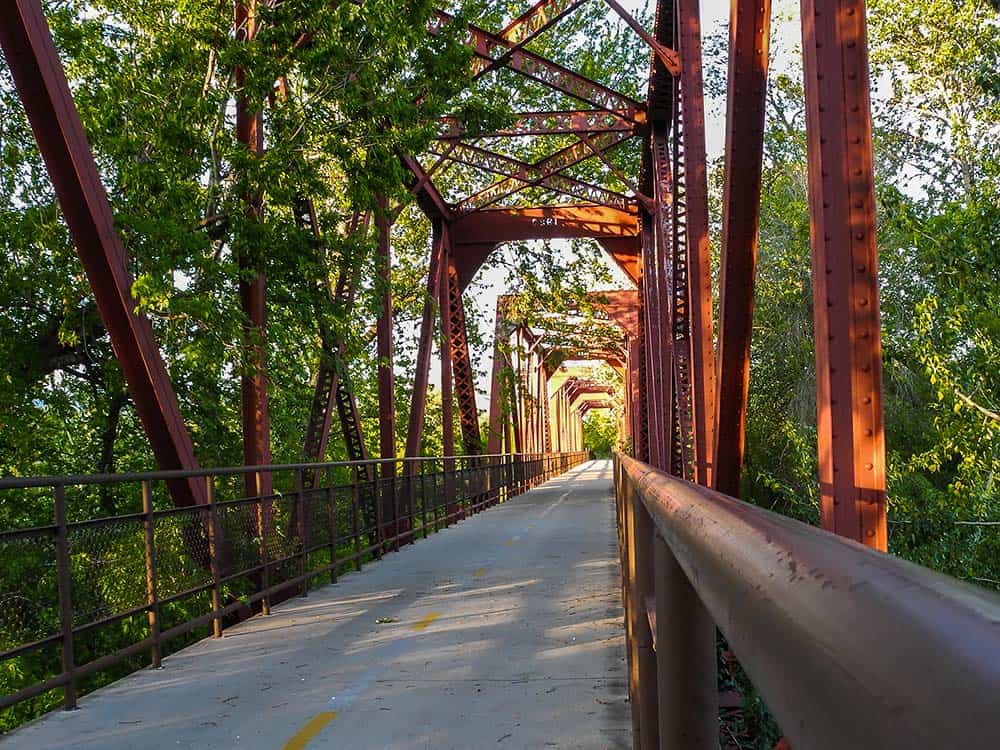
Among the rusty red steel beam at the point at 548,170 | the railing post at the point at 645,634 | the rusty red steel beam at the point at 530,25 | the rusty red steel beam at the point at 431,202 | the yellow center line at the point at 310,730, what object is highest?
the rusty red steel beam at the point at 530,25

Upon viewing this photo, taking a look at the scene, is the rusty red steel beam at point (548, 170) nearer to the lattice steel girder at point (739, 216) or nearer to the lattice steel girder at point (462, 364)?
A: the lattice steel girder at point (462, 364)

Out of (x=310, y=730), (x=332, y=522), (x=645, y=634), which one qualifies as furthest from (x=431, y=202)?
(x=645, y=634)

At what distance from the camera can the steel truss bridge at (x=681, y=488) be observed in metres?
0.58

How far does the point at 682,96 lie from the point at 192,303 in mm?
5352

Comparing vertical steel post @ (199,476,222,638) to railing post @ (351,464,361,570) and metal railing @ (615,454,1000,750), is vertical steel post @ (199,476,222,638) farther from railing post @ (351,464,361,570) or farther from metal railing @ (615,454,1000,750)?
metal railing @ (615,454,1000,750)

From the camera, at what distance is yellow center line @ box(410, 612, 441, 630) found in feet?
26.9

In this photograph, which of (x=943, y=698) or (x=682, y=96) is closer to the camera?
(x=943, y=698)

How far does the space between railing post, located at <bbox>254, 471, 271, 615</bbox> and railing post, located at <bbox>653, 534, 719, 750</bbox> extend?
26.0 feet

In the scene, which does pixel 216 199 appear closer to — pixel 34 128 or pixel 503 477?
pixel 34 128

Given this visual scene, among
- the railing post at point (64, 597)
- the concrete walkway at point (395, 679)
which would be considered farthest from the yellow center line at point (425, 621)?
the railing post at point (64, 597)

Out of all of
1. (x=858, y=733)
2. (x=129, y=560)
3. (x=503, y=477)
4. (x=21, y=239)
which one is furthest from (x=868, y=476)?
(x=503, y=477)

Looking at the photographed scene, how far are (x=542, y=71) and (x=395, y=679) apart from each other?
1293cm

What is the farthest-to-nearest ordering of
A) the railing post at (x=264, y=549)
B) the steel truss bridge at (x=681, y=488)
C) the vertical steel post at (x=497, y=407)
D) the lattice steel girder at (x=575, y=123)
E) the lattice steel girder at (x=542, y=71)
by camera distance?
1. the vertical steel post at (x=497, y=407)
2. the lattice steel girder at (x=575, y=123)
3. the lattice steel girder at (x=542, y=71)
4. the railing post at (x=264, y=549)
5. the steel truss bridge at (x=681, y=488)

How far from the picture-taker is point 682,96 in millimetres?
10984
